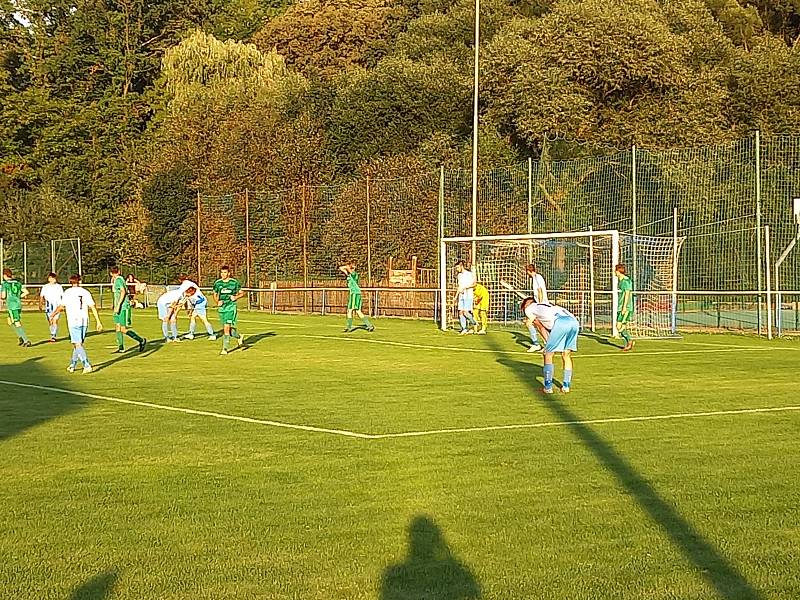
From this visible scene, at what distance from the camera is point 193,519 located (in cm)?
845

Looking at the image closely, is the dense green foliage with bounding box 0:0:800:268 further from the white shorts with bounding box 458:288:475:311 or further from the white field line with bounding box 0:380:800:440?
the white field line with bounding box 0:380:800:440

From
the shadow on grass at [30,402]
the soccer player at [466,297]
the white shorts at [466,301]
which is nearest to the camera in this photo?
the shadow on grass at [30,402]

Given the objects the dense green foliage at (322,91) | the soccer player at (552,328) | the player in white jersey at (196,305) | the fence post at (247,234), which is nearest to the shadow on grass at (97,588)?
the soccer player at (552,328)

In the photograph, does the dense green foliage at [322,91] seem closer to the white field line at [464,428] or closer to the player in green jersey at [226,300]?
the player in green jersey at [226,300]

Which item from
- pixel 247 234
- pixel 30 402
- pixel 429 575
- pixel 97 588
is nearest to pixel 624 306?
pixel 30 402

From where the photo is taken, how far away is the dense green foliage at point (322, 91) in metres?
47.5

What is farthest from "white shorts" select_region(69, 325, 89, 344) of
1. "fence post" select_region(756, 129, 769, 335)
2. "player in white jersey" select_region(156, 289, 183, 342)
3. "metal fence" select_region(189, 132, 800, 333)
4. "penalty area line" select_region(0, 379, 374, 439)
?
"fence post" select_region(756, 129, 769, 335)

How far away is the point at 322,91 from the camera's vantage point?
184 feet

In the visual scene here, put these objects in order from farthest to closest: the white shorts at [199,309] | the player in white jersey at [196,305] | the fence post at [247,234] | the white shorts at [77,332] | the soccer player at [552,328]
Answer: the fence post at [247,234] < the white shorts at [199,309] < the player in white jersey at [196,305] < the white shorts at [77,332] < the soccer player at [552,328]

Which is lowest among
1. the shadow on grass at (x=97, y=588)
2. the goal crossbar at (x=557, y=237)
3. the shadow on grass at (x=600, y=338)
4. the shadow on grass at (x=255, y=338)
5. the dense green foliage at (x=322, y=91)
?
the shadow on grass at (x=600, y=338)

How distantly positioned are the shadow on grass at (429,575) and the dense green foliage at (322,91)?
37897 millimetres

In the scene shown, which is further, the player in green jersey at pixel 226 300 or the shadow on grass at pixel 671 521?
the player in green jersey at pixel 226 300

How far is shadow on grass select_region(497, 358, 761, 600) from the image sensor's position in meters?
6.69

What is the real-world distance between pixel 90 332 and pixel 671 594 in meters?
28.1
